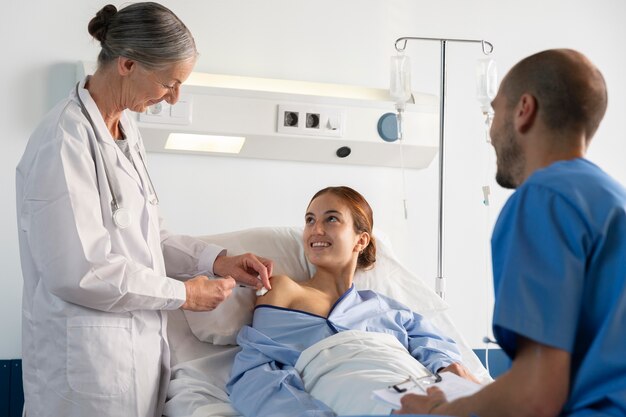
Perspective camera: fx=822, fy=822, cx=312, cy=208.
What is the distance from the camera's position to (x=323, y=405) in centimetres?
222

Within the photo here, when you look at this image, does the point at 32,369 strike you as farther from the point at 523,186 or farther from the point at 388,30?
the point at 388,30

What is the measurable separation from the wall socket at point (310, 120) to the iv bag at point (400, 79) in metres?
0.28

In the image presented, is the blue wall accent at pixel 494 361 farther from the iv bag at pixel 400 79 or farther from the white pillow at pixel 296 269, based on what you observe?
the iv bag at pixel 400 79

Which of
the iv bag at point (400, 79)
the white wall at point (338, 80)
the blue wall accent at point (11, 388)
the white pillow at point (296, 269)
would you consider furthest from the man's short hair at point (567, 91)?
the blue wall accent at point (11, 388)

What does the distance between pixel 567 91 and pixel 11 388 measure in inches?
92.6

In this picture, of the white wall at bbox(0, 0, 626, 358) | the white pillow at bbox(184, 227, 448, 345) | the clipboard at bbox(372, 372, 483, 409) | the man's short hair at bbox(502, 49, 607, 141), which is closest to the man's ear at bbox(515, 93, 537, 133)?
the man's short hair at bbox(502, 49, 607, 141)

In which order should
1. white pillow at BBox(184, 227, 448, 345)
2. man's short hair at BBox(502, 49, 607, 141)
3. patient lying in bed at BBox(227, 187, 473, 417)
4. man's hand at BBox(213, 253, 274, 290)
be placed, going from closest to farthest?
man's short hair at BBox(502, 49, 607, 141) → patient lying in bed at BBox(227, 187, 473, 417) → man's hand at BBox(213, 253, 274, 290) → white pillow at BBox(184, 227, 448, 345)

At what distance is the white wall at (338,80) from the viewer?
9.96 ft

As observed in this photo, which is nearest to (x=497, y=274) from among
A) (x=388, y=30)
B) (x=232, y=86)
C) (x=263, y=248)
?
(x=263, y=248)

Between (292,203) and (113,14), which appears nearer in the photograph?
(113,14)

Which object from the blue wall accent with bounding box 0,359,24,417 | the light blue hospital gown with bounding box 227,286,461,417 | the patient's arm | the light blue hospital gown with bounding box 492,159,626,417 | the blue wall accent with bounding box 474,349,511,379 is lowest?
the blue wall accent with bounding box 474,349,511,379

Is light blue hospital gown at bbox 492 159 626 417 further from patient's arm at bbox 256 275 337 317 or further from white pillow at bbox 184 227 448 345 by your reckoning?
white pillow at bbox 184 227 448 345

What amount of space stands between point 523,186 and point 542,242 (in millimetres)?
109

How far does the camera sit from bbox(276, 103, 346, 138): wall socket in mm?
3289
